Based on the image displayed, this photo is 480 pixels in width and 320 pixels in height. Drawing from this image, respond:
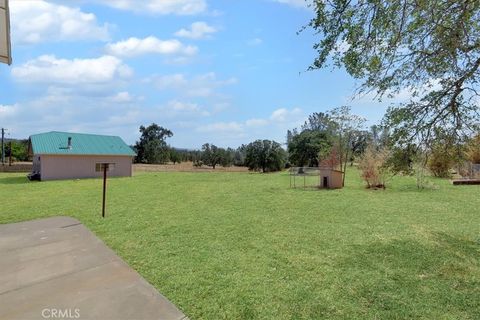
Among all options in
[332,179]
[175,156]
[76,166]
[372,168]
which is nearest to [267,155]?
[332,179]

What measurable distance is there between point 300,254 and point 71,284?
3.23m

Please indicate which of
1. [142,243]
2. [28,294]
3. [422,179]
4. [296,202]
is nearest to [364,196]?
[296,202]

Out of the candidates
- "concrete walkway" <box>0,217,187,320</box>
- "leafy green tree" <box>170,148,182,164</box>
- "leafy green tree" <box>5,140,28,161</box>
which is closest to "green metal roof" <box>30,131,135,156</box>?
"concrete walkway" <box>0,217,187,320</box>

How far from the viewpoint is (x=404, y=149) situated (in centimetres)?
576

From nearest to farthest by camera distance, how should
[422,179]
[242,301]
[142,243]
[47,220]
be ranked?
[242,301], [142,243], [47,220], [422,179]

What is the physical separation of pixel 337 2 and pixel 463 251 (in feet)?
14.6

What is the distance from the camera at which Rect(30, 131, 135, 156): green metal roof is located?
20.9m

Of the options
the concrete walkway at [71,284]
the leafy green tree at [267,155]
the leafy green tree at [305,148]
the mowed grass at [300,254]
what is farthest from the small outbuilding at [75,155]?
the leafy green tree at [305,148]

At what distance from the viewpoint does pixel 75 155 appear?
70.6 feet

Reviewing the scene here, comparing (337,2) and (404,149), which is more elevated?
(337,2)

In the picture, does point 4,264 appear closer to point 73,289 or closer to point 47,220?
point 73,289

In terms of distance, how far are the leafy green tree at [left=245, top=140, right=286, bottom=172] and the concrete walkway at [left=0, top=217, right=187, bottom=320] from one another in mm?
26309

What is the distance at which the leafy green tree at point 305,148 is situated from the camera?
104 ft

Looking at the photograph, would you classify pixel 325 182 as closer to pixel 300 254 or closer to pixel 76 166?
pixel 300 254
